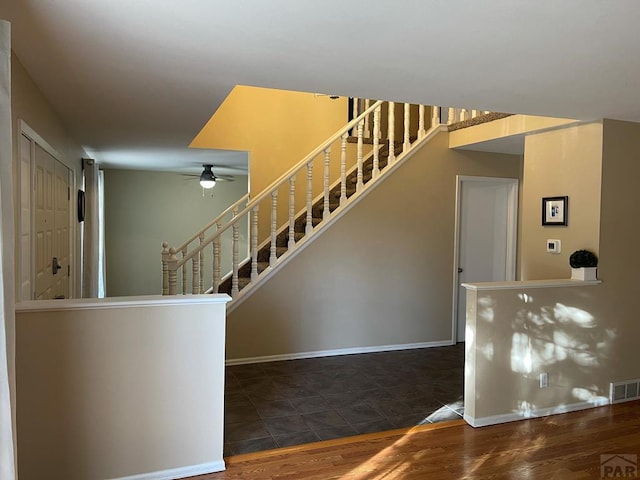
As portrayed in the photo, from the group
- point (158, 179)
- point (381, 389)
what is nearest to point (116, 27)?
point (381, 389)

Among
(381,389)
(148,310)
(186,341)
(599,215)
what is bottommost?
(381,389)

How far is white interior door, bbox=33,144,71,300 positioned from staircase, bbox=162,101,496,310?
86 centimetres

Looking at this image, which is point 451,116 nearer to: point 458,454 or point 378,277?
point 378,277

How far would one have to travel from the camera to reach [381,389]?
12.5 ft

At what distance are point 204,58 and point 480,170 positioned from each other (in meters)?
3.81

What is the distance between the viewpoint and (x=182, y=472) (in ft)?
8.11

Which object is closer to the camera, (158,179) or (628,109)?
(628,109)

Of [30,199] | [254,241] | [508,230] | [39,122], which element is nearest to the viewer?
[30,199]

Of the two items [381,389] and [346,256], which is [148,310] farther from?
[346,256]

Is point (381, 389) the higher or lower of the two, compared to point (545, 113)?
lower

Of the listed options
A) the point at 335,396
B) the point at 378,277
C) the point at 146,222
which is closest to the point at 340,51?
the point at 335,396

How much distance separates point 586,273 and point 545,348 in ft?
2.13

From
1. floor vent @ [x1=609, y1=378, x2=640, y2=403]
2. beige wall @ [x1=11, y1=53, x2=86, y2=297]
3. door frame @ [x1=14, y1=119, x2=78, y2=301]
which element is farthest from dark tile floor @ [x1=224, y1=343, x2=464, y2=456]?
beige wall @ [x1=11, y1=53, x2=86, y2=297]

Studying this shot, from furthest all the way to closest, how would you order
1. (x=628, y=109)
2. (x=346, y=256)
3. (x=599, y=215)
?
(x=346, y=256) → (x=599, y=215) → (x=628, y=109)
